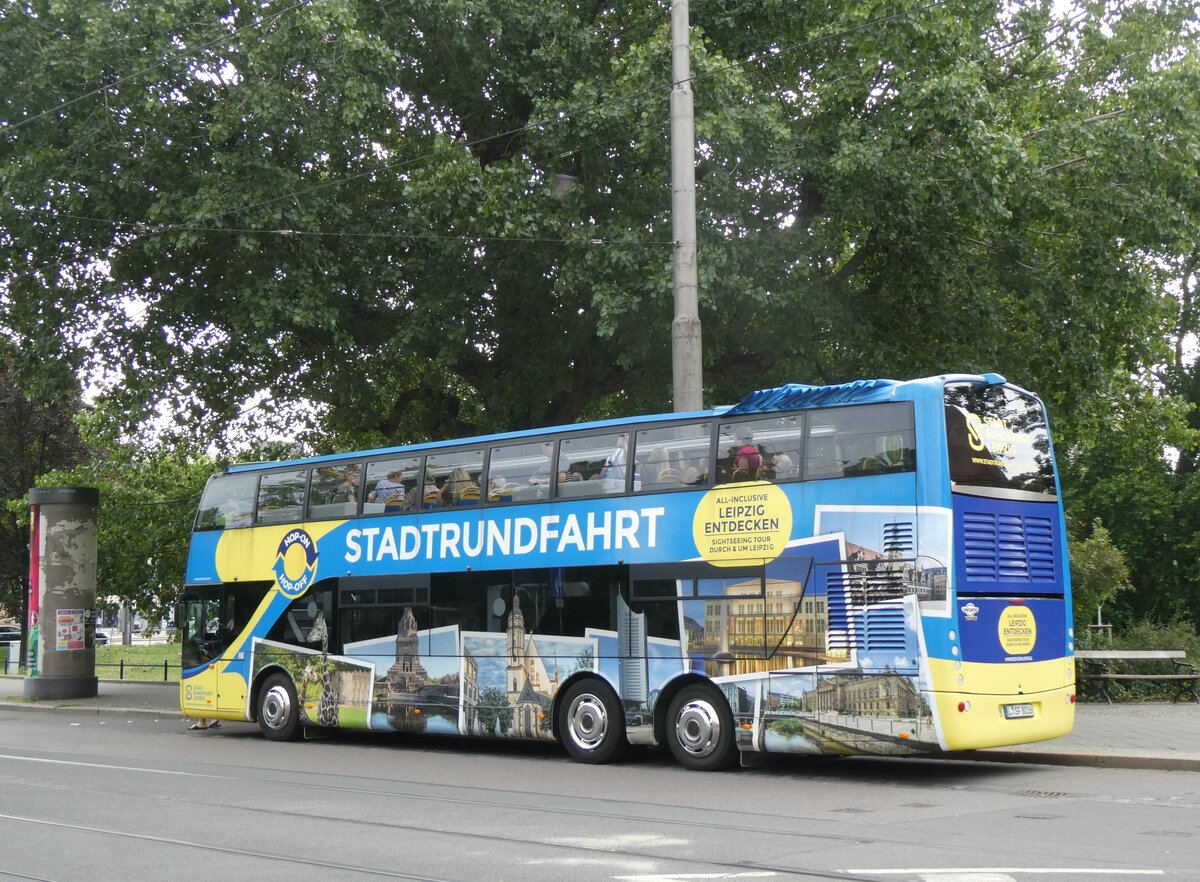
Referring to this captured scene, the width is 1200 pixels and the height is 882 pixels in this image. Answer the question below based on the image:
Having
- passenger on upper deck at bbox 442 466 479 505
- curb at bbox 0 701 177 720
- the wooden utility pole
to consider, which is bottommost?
curb at bbox 0 701 177 720

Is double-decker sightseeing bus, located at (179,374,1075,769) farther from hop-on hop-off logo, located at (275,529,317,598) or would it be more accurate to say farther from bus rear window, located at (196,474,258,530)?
bus rear window, located at (196,474,258,530)

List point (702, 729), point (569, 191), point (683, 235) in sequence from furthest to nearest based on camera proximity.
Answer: point (569, 191) → point (683, 235) → point (702, 729)

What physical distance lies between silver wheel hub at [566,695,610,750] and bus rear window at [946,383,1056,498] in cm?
510

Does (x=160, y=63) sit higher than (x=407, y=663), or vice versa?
(x=160, y=63)

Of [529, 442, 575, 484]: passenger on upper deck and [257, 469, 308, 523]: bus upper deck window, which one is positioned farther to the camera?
[257, 469, 308, 523]: bus upper deck window

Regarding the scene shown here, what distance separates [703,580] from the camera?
14859mm

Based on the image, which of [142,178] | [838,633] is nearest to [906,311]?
[838,633]

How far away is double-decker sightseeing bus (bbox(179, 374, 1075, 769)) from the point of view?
13.2 m

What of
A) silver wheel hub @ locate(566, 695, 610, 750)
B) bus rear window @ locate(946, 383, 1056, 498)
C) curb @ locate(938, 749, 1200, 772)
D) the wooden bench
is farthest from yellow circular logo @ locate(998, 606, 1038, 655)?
the wooden bench

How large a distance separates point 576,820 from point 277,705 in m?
10.1

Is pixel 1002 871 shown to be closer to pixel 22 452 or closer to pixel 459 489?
pixel 459 489

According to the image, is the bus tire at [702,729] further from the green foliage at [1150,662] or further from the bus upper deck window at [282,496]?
the green foliage at [1150,662]

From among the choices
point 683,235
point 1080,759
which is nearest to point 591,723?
point 1080,759

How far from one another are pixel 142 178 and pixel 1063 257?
14309 millimetres
